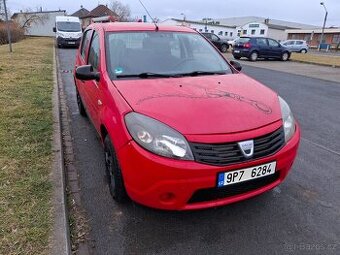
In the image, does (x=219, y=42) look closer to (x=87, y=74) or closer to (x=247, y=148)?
(x=87, y=74)

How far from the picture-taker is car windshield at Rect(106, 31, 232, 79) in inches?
A: 143

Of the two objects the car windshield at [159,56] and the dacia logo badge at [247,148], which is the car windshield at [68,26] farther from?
the dacia logo badge at [247,148]

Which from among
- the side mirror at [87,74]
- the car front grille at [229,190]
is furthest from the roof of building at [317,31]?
the car front grille at [229,190]

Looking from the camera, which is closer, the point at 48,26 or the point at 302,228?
the point at 302,228

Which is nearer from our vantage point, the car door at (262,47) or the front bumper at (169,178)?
the front bumper at (169,178)

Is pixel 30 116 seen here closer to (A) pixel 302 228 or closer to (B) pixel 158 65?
(B) pixel 158 65

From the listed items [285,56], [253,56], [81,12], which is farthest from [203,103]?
[81,12]

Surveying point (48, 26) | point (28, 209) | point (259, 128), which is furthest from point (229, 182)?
point (48, 26)

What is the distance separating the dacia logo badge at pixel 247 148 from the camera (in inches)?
100

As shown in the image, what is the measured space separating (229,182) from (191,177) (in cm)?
33

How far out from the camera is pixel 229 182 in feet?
8.43

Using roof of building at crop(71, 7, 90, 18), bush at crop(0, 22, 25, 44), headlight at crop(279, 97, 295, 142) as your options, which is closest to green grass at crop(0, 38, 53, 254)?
headlight at crop(279, 97, 295, 142)

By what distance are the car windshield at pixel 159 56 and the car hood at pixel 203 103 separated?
262 millimetres

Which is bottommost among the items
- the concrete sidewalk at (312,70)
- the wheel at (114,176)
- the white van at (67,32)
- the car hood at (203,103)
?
the concrete sidewalk at (312,70)
